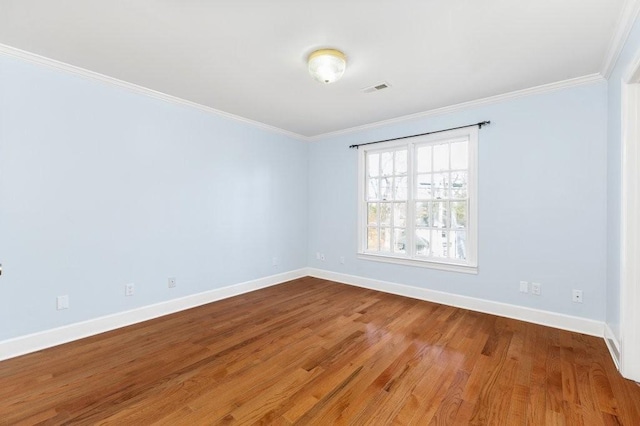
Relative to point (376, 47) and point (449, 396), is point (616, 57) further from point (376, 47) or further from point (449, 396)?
point (449, 396)

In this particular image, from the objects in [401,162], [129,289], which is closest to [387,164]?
[401,162]

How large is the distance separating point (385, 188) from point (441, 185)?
0.88 m

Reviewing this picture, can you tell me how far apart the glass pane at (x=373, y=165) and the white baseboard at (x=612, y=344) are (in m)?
3.18

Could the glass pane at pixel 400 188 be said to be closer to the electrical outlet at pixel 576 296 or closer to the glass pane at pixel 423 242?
the glass pane at pixel 423 242

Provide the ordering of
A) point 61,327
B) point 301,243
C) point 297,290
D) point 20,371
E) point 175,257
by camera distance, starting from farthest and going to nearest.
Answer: point 301,243, point 297,290, point 175,257, point 61,327, point 20,371

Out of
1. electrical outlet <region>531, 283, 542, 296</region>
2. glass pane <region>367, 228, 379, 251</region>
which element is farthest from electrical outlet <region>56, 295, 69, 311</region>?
electrical outlet <region>531, 283, 542, 296</region>

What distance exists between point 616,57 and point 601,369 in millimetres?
2529

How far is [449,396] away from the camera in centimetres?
197

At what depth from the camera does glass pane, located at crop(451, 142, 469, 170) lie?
3.82 meters

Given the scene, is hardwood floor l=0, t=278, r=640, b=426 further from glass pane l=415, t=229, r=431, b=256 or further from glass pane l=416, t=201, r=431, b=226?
glass pane l=416, t=201, r=431, b=226

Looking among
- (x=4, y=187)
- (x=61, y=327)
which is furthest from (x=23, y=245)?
(x=61, y=327)

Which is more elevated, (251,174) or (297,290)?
(251,174)

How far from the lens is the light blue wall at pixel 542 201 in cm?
295

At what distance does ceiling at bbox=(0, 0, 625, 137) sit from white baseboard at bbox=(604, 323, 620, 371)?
2439 mm
